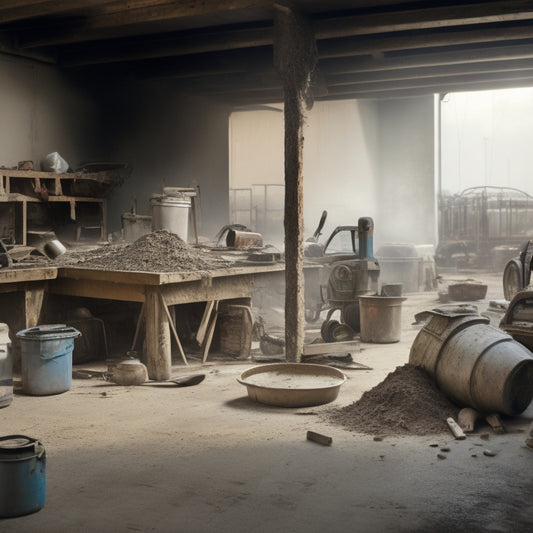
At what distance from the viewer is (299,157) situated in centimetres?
840

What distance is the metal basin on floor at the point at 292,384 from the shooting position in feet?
21.6

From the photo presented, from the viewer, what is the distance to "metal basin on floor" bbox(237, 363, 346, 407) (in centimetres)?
658

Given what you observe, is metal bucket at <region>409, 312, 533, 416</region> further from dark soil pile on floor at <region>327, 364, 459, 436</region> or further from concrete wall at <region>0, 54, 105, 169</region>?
concrete wall at <region>0, 54, 105, 169</region>

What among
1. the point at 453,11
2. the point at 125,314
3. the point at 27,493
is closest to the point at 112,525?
the point at 27,493

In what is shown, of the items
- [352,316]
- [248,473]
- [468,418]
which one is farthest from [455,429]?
[352,316]

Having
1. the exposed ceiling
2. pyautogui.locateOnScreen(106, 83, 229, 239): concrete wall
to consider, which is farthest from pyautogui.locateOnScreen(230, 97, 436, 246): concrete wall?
the exposed ceiling

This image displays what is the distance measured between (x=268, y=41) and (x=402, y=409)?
6.03m

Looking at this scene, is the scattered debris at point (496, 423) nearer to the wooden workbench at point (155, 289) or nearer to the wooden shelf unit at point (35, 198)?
the wooden workbench at point (155, 289)

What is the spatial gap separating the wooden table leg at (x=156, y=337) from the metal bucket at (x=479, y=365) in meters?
2.87

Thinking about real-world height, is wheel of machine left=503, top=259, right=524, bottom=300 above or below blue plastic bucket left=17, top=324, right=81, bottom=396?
above

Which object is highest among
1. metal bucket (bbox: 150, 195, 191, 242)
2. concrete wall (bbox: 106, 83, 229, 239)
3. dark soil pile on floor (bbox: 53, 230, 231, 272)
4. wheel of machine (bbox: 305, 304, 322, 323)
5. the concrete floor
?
concrete wall (bbox: 106, 83, 229, 239)

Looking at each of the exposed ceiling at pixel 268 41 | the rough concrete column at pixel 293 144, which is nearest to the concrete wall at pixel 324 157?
the exposed ceiling at pixel 268 41

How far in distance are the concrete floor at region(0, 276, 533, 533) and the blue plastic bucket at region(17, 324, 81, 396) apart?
0.91 feet

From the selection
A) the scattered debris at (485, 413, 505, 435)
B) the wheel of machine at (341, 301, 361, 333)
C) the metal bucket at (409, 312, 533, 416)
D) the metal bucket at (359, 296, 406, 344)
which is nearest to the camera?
the scattered debris at (485, 413, 505, 435)
